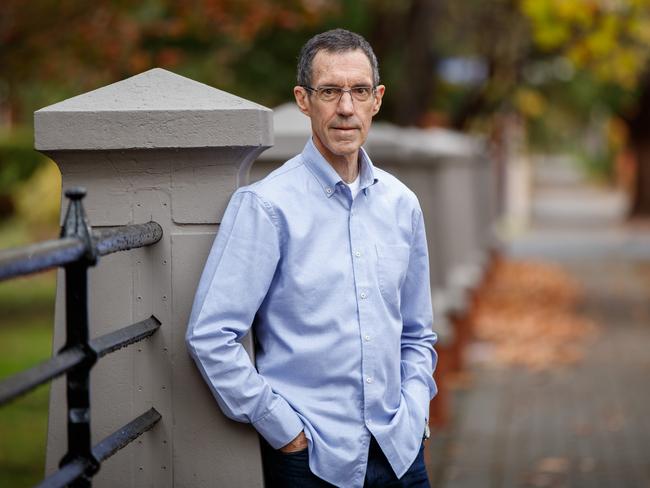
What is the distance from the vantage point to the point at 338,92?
3260mm

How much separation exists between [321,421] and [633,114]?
3486cm

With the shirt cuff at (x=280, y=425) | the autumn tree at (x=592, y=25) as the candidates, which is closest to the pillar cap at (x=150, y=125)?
the shirt cuff at (x=280, y=425)

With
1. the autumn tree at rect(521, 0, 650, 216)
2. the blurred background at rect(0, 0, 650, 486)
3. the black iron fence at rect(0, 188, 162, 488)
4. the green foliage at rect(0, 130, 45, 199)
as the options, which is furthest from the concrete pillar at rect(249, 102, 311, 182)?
the green foliage at rect(0, 130, 45, 199)

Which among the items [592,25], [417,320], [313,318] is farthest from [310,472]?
[592,25]

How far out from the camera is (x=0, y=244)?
23.1m

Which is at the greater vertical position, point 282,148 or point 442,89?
point 442,89

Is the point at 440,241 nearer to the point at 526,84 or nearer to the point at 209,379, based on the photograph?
the point at 209,379

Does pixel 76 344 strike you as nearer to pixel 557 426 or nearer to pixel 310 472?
pixel 310 472

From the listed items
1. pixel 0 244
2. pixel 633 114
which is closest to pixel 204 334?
pixel 0 244

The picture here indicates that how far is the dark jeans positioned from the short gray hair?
96cm

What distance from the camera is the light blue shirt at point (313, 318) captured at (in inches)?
125

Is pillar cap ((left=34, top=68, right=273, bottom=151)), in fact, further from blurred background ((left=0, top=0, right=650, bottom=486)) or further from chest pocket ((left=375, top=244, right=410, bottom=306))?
blurred background ((left=0, top=0, right=650, bottom=486))

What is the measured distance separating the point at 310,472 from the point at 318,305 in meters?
0.43

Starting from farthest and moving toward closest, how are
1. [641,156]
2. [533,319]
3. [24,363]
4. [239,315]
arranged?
[641,156]
[533,319]
[24,363]
[239,315]
